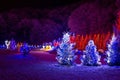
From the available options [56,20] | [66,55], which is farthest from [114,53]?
[56,20]

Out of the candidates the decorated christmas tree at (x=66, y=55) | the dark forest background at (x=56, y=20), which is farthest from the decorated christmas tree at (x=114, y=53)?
the dark forest background at (x=56, y=20)

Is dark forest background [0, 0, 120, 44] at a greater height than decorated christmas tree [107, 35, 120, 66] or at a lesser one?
greater

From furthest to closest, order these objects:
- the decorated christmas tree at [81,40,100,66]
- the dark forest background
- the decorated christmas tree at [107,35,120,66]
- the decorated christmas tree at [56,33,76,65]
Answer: the dark forest background → the decorated christmas tree at [56,33,76,65] → the decorated christmas tree at [107,35,120,66] → the decorated christmas tree at [81,40,100,66]

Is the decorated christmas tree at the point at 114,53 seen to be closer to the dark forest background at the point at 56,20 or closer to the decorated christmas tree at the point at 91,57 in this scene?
the decorated christmas tree at the point at 91,57

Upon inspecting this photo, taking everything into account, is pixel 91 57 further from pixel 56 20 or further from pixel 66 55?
pixel 56 20

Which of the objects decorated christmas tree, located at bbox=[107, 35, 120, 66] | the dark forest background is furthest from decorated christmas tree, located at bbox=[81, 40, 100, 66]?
the dark forest background

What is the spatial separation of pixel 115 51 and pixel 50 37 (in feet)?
162

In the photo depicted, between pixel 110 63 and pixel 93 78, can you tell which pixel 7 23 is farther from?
pixel 93 78

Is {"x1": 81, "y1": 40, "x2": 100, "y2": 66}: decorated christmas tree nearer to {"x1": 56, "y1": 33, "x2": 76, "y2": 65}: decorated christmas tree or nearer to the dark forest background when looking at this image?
{"x1": 56, "y1": 33, "x2": 76, "y2": 65}: decorated christmas tree

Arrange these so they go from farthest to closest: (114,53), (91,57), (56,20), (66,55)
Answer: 1. (56,20)
2. (66,55)
3. (114,53)
4. (91,57)

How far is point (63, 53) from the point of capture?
82.5 ft

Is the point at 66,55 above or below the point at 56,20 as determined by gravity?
below

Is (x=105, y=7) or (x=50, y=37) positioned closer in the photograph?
(x=105, y=7)

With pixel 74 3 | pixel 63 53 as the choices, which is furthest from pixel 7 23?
pixel 63 53
